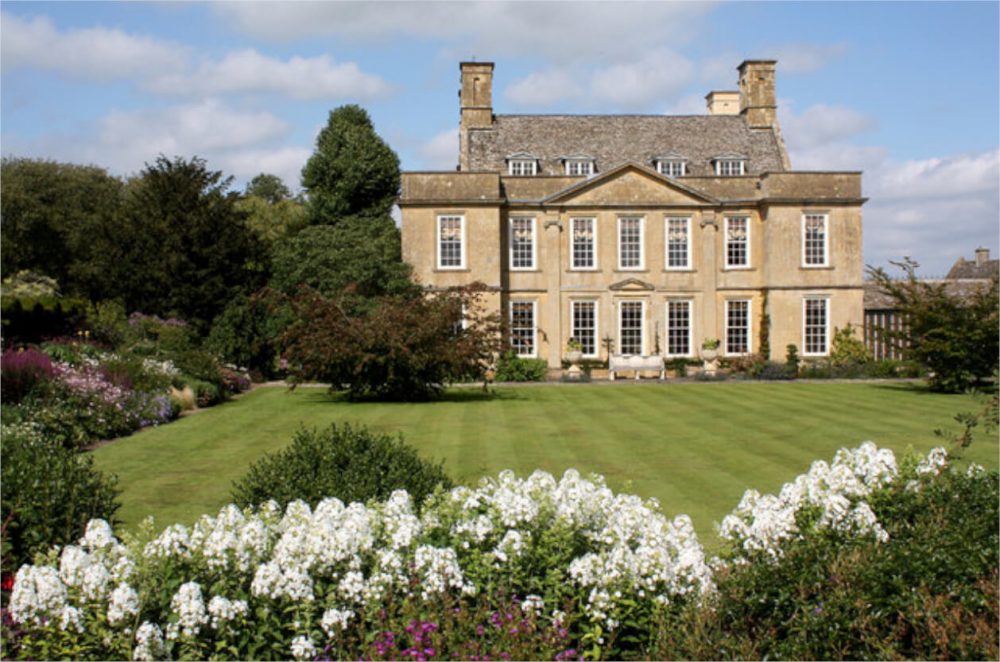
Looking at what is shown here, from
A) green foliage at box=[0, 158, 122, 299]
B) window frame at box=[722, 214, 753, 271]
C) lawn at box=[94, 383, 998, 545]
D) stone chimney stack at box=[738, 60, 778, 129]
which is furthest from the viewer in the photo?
green foliage at box=[0, 158, 122, 299]

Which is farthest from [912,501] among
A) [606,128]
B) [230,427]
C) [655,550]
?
[606,128]

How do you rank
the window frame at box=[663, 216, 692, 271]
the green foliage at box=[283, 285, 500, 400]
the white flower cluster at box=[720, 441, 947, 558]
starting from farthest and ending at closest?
the window frame at box=[663, 216, 692, 271], the green foliage at box=[283, 285, 500, 400], the white flower cluster at box=[720, 441, 947, 558]

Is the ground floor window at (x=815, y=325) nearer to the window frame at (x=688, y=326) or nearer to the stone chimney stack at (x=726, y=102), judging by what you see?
the window frame at (x=688, y=326)

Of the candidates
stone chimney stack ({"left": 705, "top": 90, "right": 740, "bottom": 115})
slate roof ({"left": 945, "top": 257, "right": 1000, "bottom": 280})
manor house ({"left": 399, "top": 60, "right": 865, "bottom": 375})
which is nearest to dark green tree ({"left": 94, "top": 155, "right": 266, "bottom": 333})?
manor house ({"left": 399, "top": 60, "right": 865, "bottom": 375})

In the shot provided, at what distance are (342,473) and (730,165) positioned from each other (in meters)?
34.0

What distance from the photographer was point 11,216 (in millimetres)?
46219

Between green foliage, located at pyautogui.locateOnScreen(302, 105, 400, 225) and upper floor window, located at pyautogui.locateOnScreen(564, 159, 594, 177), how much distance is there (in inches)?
476

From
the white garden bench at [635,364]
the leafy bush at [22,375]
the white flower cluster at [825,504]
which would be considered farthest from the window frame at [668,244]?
the white flower cluster at [825,504]

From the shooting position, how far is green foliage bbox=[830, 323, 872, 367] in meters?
34.8

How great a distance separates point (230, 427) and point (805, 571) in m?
14.3

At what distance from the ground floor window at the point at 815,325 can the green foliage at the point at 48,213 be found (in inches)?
1221

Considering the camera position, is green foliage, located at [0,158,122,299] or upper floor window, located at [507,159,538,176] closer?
upper floor window, located at [507,159,538,176]

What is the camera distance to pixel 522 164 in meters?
38.2

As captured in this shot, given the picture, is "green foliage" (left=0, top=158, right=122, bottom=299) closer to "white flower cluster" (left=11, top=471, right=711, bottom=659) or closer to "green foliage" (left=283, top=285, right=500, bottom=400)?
"green foliage" (left=283, top=285, right=500, bottom=400)
